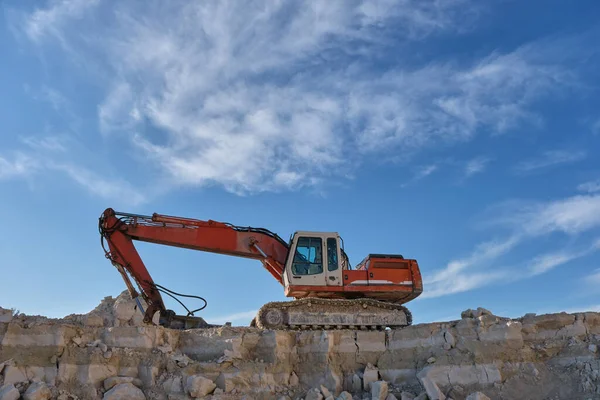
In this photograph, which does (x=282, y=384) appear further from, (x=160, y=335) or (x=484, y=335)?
(x=484, y=335)

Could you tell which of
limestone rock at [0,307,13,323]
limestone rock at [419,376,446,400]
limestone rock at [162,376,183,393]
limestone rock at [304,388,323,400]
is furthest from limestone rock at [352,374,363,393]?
limestone rock at [0,307,13,323]

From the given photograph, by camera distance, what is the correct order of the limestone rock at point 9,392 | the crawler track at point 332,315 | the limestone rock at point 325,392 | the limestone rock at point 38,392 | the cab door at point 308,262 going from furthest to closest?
the cab door at point 308,262
the crawler track at point 332,315
the limestone rock at point 325,392
the limestone rock at point 38,392
the limestone rock at point 9,392

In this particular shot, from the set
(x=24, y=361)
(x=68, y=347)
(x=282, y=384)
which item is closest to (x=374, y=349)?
(x=282, y=384)

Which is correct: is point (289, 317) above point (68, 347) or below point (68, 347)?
above

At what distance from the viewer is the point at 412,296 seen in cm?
1475

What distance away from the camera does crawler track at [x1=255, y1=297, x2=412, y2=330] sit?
44.3 feet

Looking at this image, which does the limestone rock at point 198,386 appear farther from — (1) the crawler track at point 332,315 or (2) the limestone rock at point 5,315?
(2) the limestone rock at point 5,315

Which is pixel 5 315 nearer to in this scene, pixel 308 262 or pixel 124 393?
pixel 124 393

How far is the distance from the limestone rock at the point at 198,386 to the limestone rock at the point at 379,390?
308cm

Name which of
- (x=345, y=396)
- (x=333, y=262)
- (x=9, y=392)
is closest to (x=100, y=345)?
(x=9, y=392)

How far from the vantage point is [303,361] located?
12094mm

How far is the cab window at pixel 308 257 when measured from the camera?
46.7 feet

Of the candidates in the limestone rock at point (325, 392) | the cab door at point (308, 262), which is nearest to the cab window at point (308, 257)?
the cab door at point (308, 262)

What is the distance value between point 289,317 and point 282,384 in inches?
88.0
